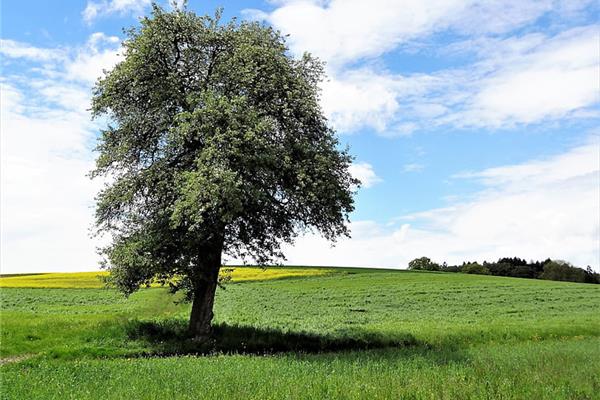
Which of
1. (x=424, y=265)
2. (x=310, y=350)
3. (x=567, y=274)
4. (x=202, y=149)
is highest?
(x=202, y=149)

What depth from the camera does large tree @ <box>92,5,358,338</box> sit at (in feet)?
81.5

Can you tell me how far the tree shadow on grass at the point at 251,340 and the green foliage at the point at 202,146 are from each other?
8.96 feet

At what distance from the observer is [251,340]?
26703 millimetres

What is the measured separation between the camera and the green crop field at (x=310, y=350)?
47.5 feet

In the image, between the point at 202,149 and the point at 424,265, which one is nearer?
the point at 202,149

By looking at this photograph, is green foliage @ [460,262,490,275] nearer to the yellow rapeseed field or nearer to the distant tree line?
the distant tree line

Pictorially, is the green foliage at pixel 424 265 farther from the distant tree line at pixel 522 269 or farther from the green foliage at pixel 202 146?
the green foliage at pixel 202 146

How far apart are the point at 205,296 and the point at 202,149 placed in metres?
7.88

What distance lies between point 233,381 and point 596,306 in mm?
52836

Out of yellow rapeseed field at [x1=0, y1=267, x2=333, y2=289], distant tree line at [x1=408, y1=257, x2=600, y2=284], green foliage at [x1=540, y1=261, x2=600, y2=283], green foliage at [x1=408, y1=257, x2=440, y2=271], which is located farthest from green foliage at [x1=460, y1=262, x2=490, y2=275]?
yellow rapeseed field at [x1=0, y1=267, x2=333, y2=289]

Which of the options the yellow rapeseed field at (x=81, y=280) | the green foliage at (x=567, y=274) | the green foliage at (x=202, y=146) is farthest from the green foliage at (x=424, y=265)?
the green foliage at (x=202, y=146)

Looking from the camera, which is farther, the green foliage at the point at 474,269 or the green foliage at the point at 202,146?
the green foliage at the point at 474,269

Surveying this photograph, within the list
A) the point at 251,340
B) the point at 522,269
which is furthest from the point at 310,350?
the point at 522,269

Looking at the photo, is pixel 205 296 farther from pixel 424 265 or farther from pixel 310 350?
pixel 424 265
